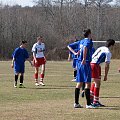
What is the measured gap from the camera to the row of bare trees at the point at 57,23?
7112cm

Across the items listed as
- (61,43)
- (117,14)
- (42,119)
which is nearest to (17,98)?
(42,119)

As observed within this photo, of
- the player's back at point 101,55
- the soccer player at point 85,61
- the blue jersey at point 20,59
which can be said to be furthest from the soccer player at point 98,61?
the blue jersey at point 20,59

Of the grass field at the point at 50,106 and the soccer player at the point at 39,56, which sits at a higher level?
the soccer player at the point at 39,56

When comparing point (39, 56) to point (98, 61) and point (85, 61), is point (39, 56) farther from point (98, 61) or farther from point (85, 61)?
point (85, 61)

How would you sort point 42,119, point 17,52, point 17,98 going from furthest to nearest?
point 17,52 → point 17,98 → point 42,119

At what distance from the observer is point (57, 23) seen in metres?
81.8

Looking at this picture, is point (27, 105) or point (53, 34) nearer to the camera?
point (27, 105)

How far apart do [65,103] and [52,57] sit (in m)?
48.3

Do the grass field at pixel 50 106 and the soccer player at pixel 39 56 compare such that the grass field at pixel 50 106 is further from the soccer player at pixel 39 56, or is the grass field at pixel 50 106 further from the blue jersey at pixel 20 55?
the soccer player at pixel 39 56

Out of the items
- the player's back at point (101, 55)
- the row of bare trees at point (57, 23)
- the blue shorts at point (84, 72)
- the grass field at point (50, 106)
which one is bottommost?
the grass field at point (50, 106)

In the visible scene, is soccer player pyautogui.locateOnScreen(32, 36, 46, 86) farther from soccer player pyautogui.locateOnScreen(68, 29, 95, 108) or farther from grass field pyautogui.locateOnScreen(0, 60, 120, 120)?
soccer player pyautogui.locateOnScreen(68, 29, 95, 108)

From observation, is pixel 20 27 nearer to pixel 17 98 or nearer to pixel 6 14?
pixel 6 14

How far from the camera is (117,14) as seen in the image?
86.1m

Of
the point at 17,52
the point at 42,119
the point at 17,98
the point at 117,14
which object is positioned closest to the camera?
the point at 42,119
